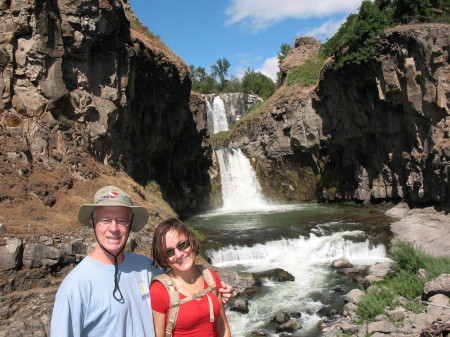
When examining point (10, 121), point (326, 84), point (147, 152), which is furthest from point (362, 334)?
point (326, 84)

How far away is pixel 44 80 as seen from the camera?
15273 mm

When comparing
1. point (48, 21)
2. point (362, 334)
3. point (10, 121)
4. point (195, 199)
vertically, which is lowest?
point (362, 334)

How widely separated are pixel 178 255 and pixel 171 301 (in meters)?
0.37

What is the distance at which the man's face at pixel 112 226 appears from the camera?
10.1 feet

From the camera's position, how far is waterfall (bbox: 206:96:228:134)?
181 feet

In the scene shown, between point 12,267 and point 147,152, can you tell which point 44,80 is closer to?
point 12,267

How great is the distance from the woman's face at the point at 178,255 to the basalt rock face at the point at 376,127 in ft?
68.2

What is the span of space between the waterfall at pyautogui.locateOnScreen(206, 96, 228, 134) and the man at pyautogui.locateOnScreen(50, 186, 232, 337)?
51496mm

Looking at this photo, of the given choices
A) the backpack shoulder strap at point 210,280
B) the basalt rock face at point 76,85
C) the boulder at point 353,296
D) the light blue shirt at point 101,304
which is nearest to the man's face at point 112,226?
the light blue shirt at point 101,304

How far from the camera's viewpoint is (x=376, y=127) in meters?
28.6

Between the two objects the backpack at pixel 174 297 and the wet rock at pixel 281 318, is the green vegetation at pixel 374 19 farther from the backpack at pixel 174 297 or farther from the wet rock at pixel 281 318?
the backpack at pixel 174 297

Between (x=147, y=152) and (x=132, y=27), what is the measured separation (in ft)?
27.1

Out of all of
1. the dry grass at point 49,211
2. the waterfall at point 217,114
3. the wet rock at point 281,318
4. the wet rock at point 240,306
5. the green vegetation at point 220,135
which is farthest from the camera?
the waterfall at point 217,114

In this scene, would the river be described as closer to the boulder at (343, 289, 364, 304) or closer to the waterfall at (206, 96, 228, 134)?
the boulder at (343, 289, 364, 304)
